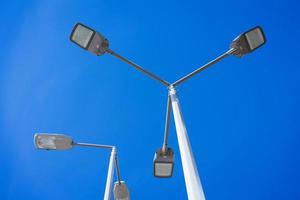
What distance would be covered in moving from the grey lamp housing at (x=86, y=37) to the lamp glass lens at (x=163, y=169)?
1749 mm

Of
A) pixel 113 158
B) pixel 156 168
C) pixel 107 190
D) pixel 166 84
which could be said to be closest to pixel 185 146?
pixel 156 168

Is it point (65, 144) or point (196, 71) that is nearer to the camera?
point (196, 71)

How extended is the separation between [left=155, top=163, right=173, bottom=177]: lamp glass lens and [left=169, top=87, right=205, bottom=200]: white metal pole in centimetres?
78

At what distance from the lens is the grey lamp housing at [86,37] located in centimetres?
455

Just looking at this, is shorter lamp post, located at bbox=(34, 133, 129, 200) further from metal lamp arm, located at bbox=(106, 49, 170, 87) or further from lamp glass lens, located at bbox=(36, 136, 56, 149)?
metal lamp arm, located at bbox=(106, 49, 170, 87)

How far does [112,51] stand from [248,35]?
180 cm

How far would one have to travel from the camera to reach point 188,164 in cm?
323

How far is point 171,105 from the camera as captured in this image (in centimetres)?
456

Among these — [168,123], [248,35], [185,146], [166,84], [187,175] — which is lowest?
[187,175]

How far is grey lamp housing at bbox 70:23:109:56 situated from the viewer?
14.9 ft

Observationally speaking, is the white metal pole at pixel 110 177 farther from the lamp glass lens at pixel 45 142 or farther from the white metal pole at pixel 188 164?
the white metal pole at pixel 188 164

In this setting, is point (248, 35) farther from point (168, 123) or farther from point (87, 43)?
point (87, 43)

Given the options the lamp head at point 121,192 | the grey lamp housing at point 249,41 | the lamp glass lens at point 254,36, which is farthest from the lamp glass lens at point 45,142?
the lamp glass lens at point 254,36

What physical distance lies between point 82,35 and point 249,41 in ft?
7.08
